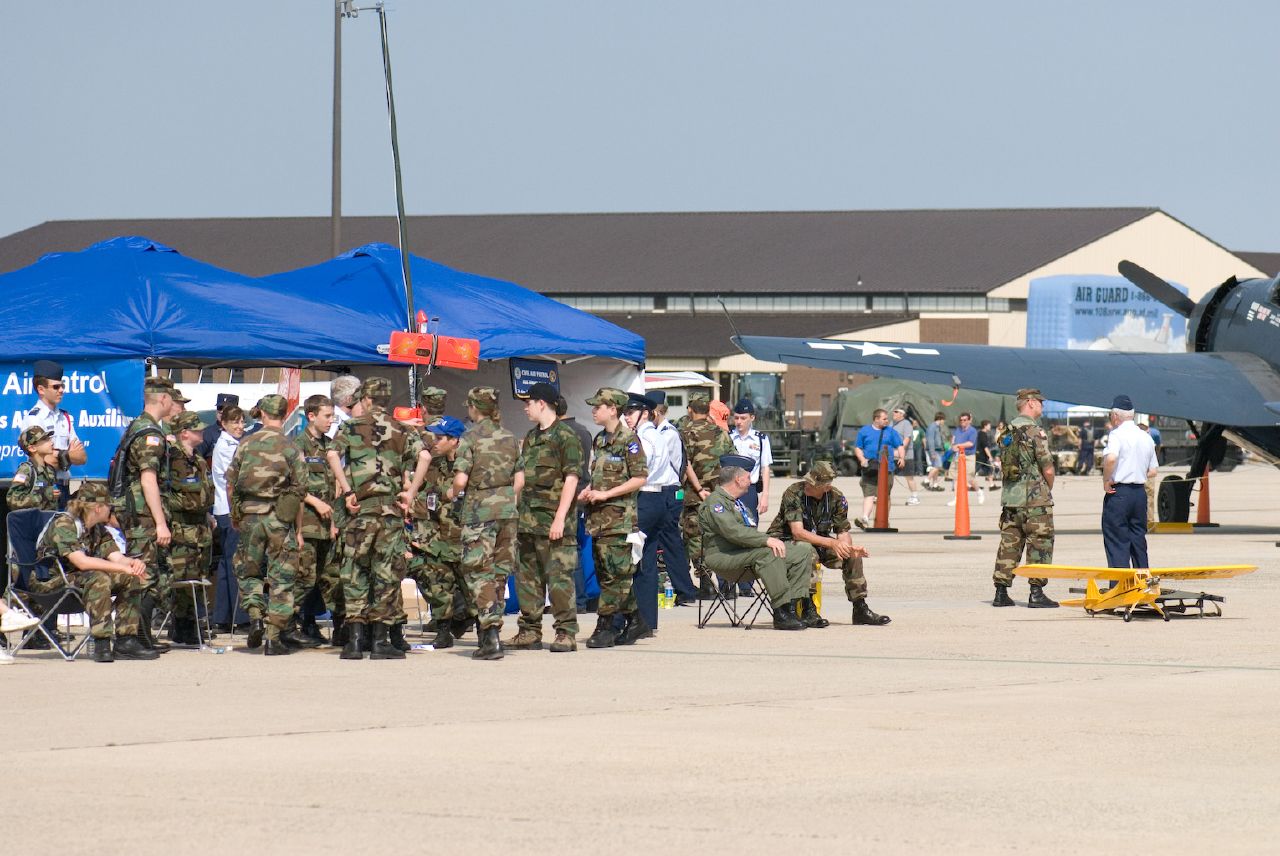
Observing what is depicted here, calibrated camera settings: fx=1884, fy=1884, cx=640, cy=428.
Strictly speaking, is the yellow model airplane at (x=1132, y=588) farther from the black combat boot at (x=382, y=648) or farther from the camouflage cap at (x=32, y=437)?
the camouflage cap at (x=32, y=437)

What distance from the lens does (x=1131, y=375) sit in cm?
2553

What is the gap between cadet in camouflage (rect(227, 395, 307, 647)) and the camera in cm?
1242

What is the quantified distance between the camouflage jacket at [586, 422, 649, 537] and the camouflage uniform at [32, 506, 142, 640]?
306 cm

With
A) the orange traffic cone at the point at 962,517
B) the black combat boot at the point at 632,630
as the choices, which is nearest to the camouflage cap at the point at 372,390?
the black combat boot at the point at 632,630

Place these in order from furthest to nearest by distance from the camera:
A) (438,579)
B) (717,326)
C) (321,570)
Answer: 1. (717,326)
2. (438,579)
3. (321,570)

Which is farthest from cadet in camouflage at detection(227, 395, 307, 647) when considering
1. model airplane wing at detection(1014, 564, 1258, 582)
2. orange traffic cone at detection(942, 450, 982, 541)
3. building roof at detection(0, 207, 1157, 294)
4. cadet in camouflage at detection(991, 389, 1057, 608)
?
building roof at detection(0, 207, 1157, 294)

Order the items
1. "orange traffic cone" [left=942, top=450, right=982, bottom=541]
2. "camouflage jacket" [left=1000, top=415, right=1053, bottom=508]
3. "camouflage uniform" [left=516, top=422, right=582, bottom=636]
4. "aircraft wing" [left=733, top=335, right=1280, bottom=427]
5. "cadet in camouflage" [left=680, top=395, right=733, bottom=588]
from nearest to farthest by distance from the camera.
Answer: "camouflage uniform" [left=516, top=422, right=582, bottom=636], "camouflage jacket" [left=1000, top=415, right=1053, bottom=508], "cadet in camouflage" [left=680, top=395, right=733, bottom=588], "orange traffic cone" [left=942, top=450, right=982, bottom=541], "aircraft wing" [left=733, top=335, right=1280, bottom=427]

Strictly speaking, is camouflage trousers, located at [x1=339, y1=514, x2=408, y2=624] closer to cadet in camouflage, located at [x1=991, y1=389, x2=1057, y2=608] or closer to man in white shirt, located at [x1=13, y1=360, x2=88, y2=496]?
man in white shirt, located at [x1=13, y1=360, x2=88, y2=496]

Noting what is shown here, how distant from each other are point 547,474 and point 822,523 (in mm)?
2808

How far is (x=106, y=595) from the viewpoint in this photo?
1212 centimetres

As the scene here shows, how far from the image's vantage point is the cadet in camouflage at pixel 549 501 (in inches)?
492

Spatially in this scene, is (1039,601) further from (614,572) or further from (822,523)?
(614,572)

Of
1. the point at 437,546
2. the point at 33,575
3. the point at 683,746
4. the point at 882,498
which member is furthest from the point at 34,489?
the point at 882,498

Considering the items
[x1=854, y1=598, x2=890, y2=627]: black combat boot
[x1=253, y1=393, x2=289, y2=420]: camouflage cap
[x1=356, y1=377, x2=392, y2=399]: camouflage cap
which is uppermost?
[x1=356, y1=377, x2=392, y2=399]: camouflage cap
